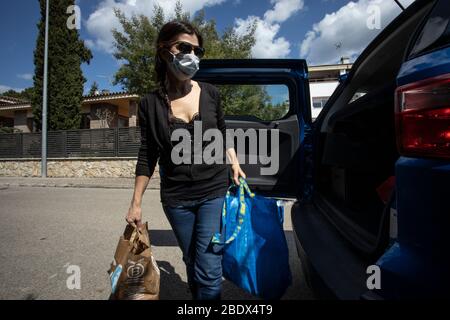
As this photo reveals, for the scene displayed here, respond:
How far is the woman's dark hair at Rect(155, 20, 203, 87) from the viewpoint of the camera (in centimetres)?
177

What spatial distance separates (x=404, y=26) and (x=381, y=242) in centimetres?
125

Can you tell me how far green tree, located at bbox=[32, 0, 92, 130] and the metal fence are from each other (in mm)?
1902

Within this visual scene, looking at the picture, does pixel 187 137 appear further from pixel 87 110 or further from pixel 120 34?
pixel 87 110

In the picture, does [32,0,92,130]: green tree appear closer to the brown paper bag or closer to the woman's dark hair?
the woman's dark hair

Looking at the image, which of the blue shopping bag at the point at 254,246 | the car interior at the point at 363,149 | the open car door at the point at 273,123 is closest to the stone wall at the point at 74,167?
the open car door at the point at 273,123

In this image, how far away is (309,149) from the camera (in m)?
2.83

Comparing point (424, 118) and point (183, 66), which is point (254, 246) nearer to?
point (424, 118)

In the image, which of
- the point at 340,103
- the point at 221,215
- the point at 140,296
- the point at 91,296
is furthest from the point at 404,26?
the point at 91,296

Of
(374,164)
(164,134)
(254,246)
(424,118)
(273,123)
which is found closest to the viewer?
(424,118)

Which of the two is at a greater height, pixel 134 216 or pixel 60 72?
pixel 60 72

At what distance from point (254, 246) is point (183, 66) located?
44.6 inches

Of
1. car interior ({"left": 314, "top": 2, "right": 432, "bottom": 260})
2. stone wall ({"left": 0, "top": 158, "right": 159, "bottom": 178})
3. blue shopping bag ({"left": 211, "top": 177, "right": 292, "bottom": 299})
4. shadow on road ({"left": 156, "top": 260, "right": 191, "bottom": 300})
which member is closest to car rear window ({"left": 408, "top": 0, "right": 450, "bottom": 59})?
car interior ({"left": 314, "top": 2, "right": 432, "bottom": 260})

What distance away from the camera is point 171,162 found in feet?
5.71

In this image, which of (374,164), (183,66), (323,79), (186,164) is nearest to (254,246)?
(186,164)
